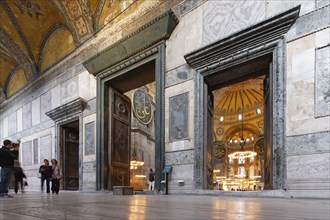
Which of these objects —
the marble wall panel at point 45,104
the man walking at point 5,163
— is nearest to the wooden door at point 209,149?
the man walking at point 5,163

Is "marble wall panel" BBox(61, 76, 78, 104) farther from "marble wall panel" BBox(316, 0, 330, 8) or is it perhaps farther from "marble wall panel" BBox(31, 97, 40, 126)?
"marble wall panel" BBox(316, 0, 330, 8)

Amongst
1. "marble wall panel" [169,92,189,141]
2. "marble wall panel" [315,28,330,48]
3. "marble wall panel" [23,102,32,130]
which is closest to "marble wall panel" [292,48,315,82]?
"marble wall panel" [315,28,330,48]

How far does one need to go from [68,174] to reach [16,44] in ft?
20.2

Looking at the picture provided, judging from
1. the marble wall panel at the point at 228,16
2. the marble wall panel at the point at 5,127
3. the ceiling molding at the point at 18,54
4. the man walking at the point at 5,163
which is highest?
the ceiling molding at the point at 18,54

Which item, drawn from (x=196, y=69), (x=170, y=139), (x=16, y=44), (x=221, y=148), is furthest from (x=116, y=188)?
(x=221, y=148)

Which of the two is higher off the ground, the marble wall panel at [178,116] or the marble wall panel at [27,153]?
the marble wall panel at [178,116]

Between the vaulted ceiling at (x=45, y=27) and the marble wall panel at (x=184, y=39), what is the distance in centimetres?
220

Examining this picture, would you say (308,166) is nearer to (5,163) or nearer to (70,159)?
(5,163)

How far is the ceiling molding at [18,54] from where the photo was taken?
12.4m

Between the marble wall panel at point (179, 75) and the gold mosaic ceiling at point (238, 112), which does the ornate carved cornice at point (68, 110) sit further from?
the gold mosaic ceiling at point (238, 112)

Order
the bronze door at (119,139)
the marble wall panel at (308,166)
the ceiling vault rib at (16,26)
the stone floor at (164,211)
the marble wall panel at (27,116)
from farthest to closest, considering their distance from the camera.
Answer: the marble wall panel at (27,116) → the ceiling vault rib at (16,26) → the bronze door at (119,139) → the marble wall panel at (308,166) → the stone floor at (164,211)

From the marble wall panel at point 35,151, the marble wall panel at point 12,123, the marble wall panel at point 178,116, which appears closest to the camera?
the marble wall panel at point 178,116

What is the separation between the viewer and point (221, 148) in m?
25.8

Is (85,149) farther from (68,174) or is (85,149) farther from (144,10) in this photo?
(144,10)
